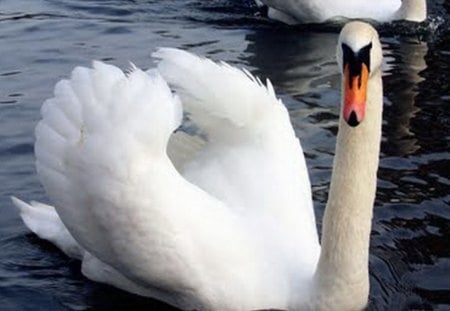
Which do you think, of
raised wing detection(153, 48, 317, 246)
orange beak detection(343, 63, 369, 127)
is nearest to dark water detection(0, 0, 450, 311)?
raised wing detection(153, 48, 317, 246)

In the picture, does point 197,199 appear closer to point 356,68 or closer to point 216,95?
point 216,95

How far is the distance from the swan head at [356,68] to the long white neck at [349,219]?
0.37 m

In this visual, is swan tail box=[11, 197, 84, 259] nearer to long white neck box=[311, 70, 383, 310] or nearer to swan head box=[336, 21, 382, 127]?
long white neck box=[311, 70, 383, 310]

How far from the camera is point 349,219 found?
5738 millimetres

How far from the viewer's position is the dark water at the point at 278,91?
6.66 m

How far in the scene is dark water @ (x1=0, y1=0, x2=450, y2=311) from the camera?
6.66 m

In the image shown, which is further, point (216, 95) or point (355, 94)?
point (216, 95)

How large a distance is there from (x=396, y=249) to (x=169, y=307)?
5.03 feet

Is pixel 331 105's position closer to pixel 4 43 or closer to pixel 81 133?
pixel 4 43

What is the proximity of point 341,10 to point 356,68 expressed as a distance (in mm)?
8076

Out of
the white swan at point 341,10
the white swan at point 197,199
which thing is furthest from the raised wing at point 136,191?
the white swan at point 341,10

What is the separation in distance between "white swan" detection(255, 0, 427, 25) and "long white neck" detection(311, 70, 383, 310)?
23.8 feet

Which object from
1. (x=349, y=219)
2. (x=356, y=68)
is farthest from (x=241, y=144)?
(x=356, y=68)

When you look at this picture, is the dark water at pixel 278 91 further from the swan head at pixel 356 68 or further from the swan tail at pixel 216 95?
the swan head at pixel 356 68
